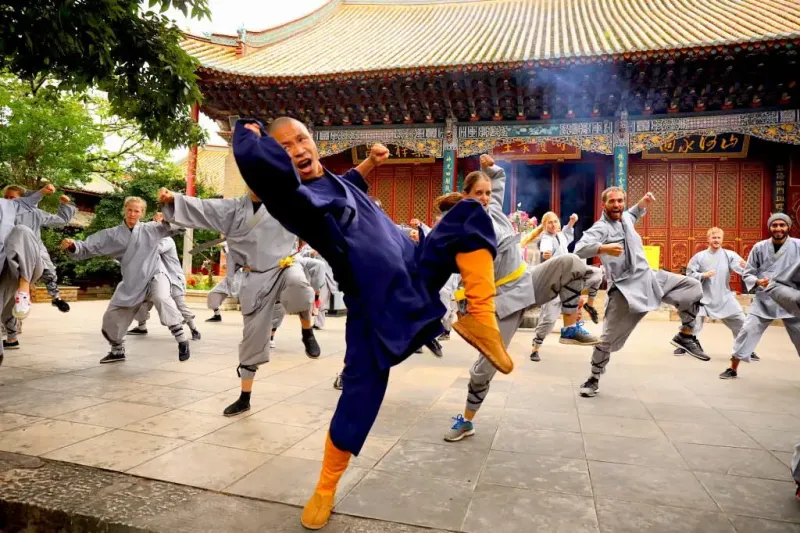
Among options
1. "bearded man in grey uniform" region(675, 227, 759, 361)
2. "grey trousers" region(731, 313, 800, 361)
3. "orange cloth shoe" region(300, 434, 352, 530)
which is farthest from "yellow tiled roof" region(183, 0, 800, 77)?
"orange cloth shoe" region(300, 434, 352, 530)

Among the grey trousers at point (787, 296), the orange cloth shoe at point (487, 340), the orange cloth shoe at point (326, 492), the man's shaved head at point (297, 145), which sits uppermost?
the man's shaved head at point (297, 145)

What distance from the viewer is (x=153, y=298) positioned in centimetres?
592

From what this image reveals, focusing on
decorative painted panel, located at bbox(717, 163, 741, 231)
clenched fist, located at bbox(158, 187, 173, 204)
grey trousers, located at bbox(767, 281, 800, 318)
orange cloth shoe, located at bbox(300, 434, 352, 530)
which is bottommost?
orange cloth shoe, located at bbox(300, 434, 352, 530)

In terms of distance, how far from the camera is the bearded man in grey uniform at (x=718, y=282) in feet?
23.2

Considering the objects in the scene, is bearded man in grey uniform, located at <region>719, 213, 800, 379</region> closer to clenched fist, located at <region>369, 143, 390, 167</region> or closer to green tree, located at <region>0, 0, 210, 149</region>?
clenched fist, located at <region>369, 143, 390, 167</region>

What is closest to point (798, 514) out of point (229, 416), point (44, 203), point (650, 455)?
point (650, 455)

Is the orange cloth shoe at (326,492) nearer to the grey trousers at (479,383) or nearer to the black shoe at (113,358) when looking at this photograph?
the grey trousers at (479,383)

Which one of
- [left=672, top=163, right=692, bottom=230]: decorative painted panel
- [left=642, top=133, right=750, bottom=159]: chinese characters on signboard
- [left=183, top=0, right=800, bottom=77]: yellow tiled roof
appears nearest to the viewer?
[left=183, top=0, right=800, bottom=77]: yellow tiled roof

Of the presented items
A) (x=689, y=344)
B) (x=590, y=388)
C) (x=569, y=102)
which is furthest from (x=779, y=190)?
(x=590, y=388)

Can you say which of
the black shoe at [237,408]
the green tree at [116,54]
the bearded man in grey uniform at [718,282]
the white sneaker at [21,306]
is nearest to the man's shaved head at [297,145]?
the black shoe at [237,408]

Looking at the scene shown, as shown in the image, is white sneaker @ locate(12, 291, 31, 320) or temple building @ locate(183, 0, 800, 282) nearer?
white sneaker @ locate(12, 291, 31, 320)

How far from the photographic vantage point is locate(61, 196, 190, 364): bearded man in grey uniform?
18.4ft

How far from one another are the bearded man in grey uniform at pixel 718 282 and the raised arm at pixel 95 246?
7.20 metres

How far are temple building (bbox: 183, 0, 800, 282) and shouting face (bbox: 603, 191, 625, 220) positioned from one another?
22.8ft
